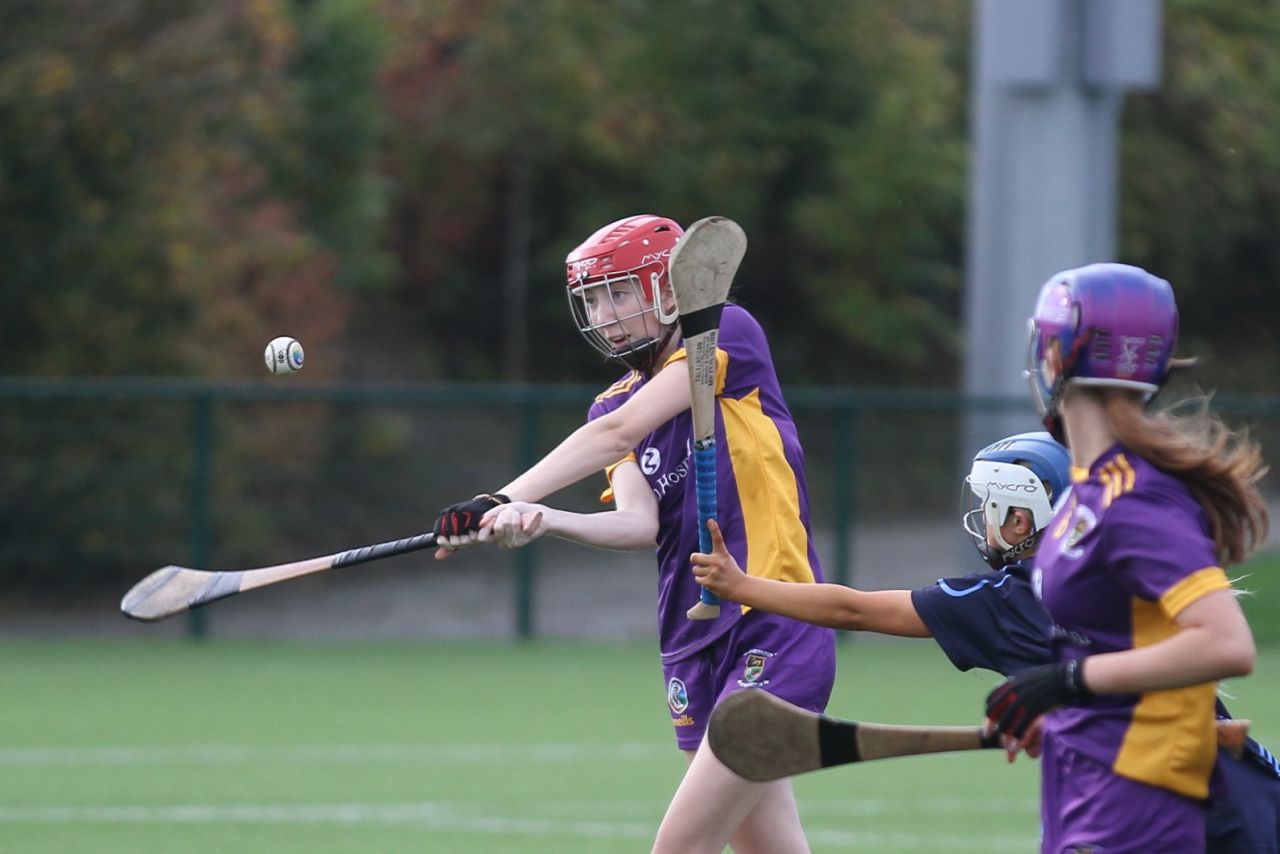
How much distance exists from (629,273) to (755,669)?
39.4 inches

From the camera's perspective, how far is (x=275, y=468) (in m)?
15.5

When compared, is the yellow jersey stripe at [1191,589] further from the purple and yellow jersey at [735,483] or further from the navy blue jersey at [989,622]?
the purple and yellow jersey at [735,483]

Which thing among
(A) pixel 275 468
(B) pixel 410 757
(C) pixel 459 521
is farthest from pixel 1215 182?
(C) pixel 459 521

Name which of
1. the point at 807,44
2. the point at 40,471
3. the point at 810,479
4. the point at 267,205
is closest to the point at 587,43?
the point at 807,44

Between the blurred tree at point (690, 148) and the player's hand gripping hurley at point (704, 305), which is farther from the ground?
the blurred tree at point (690, 148)

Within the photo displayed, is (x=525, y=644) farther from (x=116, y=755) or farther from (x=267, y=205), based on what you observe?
(x=267, y=205)

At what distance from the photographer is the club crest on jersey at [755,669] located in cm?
455

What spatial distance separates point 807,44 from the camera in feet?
73.4

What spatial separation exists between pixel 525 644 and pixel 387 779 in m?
5.34

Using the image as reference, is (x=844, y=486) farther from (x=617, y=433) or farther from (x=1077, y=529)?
(x=1077, y=529)

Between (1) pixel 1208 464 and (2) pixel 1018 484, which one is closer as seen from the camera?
(1) pixel 1208 464

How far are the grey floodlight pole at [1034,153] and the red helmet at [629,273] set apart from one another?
943 cm

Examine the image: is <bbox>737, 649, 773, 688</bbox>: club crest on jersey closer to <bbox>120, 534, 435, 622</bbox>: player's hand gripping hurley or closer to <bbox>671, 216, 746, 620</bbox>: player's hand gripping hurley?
<bbox>671, 216, 746, 620</bbox>: player's hand gripping hurley

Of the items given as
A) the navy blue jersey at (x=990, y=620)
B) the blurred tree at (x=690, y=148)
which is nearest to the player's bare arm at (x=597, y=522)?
the navy blue jersey at (x=990, y=620)
